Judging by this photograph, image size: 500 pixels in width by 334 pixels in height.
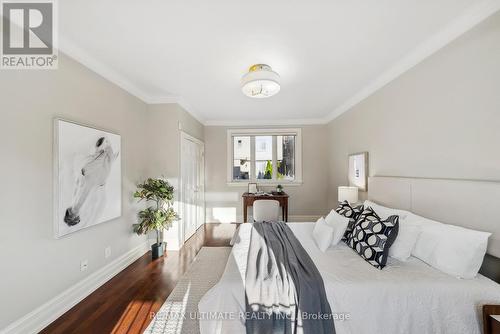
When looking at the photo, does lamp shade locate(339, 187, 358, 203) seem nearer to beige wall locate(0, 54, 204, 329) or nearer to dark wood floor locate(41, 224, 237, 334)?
dark wood floor locate(41, 224, 237, 334)

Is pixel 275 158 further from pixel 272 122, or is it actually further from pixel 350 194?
pixel 350 194

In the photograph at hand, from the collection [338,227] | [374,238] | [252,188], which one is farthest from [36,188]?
[252,188]

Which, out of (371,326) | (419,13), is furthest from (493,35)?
(371,326)

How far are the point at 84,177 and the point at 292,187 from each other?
12.9 feet

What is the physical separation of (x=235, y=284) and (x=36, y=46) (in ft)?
8.50

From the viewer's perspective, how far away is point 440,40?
1.69m

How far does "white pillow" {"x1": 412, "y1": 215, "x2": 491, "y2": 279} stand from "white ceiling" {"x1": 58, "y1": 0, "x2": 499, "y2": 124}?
1.63 meters

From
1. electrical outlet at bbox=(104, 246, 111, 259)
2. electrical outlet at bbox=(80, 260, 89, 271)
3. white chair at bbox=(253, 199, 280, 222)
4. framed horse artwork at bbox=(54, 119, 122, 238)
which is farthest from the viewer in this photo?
white chair at bbox=(253, 199, 280, 222)

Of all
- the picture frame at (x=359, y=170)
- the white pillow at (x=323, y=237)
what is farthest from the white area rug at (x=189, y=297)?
the picture frame at (x=359, y=170)

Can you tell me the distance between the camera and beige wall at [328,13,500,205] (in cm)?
139

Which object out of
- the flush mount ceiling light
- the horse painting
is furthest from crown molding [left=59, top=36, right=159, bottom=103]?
the flush mount ceiling light

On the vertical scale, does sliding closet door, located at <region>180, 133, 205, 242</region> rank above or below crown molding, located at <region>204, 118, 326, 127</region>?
below

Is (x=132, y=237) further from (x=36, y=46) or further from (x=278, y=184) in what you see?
(x=278, y=184)

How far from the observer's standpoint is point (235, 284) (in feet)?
4.33
